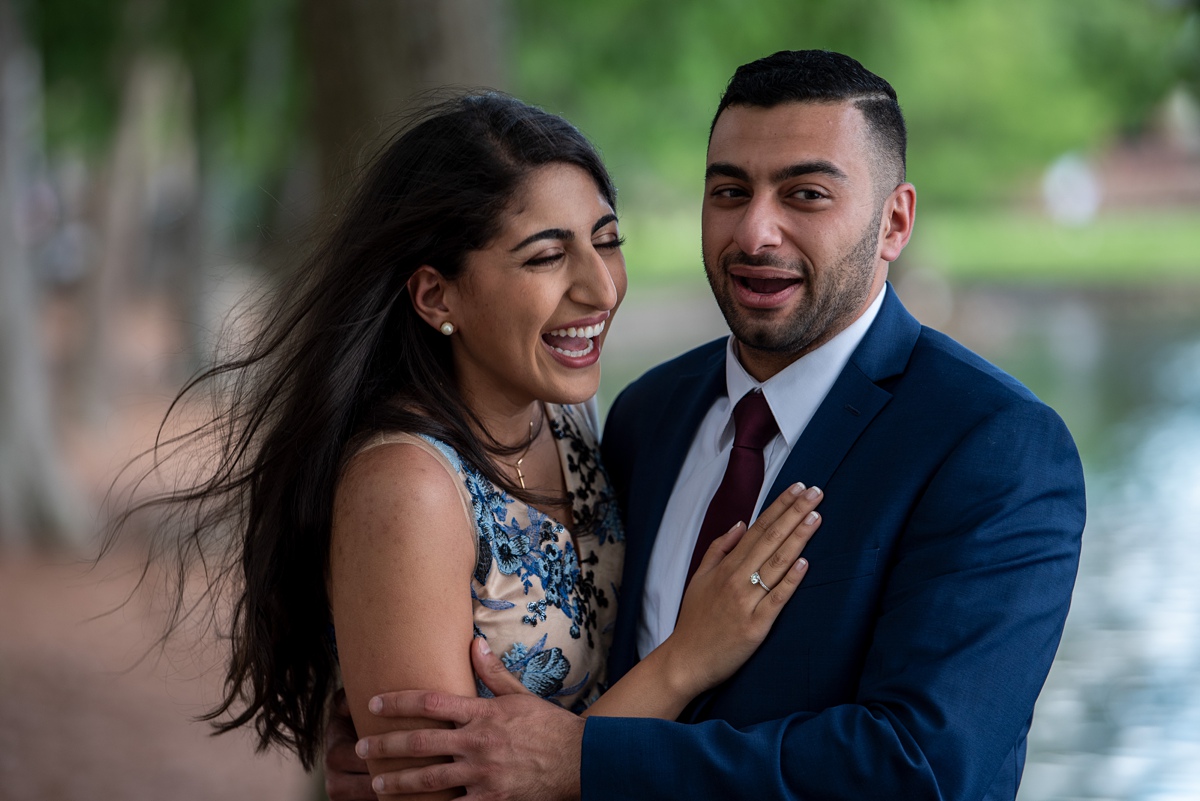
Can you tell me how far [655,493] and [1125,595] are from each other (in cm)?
722

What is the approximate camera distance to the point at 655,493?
117 inches

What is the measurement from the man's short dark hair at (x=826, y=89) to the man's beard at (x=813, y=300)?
170mm

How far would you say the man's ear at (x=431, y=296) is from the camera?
286cm

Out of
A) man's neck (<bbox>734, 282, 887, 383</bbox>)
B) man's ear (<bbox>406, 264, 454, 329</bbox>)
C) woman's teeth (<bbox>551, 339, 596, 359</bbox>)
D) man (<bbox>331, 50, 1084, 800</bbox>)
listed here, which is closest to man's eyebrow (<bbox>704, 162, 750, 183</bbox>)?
man (<bbox>331, 50, 1084, 800</bbox>)

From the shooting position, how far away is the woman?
255cm

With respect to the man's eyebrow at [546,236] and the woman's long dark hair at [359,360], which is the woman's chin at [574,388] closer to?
the woman's long dark hair at [359,360]

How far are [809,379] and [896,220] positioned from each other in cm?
39

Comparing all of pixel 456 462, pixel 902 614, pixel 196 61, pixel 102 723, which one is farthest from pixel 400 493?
pixel 196 61

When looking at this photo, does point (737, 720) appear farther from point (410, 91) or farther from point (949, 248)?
point (949, 248)

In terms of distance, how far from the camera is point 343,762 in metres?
3.01

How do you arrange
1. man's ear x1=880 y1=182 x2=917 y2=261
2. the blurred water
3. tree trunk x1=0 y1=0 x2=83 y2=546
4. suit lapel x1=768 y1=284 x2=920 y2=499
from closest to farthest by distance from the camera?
suit lapel x1=768 y1=284 x2=920 y2=499 → man's ear x1=880 y1=182 x2=917 y2=261 → the blurred water → tree trunk x1=0 y1=0 x2=83 y2=546

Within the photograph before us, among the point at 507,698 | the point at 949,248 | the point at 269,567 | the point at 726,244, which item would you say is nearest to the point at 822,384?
the point at 726,244

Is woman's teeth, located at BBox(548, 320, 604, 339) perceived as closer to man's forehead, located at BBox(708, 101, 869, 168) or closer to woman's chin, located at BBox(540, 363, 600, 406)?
woman's chin, located at BBox(540, 363, 600, 406)

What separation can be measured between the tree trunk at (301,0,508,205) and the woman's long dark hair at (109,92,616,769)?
65.8 inches
